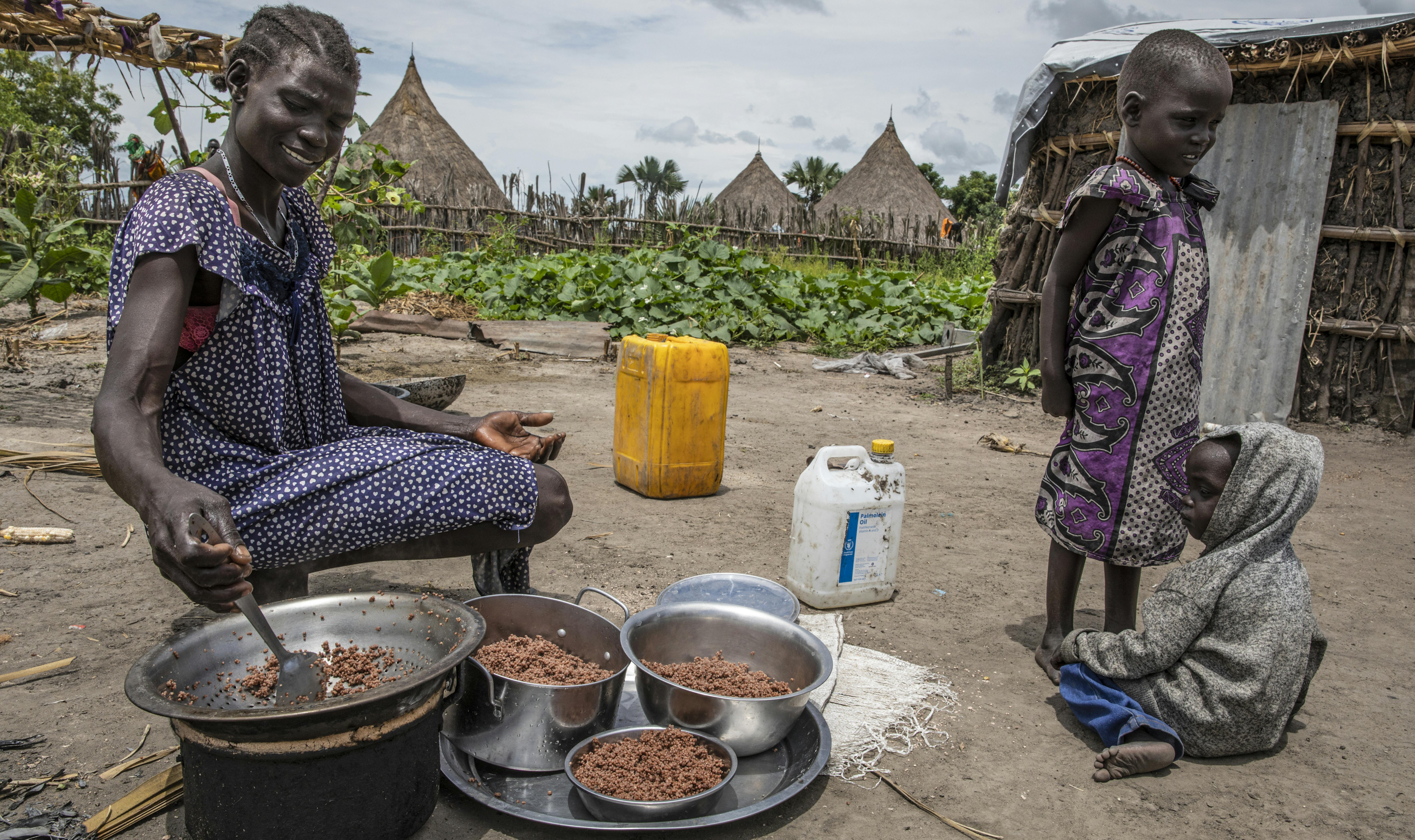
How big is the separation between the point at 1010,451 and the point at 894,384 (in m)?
2.18

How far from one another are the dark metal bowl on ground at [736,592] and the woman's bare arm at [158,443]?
1.32 m

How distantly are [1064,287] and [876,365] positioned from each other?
557 cm

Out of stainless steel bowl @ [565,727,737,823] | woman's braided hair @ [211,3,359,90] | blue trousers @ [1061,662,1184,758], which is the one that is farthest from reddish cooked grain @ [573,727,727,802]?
woman's braided hair @ [211,3,359,90]

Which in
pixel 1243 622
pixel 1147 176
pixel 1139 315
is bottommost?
pixel 1243 622

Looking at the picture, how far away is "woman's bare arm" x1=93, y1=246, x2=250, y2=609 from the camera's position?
139cm

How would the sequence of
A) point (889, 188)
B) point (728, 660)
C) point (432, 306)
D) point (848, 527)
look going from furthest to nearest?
point (889, 188) → point (432, 306) → point (848, 527) → point (728, 660)

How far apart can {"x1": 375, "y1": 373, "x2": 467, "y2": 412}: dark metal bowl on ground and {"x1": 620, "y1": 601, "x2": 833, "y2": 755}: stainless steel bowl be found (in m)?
1.93

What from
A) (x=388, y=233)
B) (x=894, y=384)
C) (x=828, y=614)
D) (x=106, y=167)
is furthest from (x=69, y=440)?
(x=388, y=233)

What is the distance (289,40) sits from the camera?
1841 millimetres

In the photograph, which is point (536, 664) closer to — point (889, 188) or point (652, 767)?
point (652, 767)

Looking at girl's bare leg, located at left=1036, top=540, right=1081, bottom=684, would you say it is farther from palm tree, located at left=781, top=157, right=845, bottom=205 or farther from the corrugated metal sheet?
palm tree, located at left=781, top=157, right=845, bottom=205

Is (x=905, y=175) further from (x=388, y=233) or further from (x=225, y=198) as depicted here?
(x=225, y=198)

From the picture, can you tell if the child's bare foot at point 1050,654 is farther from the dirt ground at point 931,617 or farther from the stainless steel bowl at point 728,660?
the stainless steel bowl at point 728,660

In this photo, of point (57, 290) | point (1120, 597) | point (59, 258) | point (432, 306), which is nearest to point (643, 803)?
point (1120, 597)
